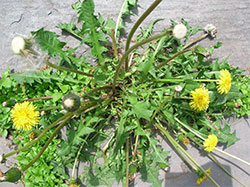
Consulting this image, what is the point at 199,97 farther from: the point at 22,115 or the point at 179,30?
the point at 22,115

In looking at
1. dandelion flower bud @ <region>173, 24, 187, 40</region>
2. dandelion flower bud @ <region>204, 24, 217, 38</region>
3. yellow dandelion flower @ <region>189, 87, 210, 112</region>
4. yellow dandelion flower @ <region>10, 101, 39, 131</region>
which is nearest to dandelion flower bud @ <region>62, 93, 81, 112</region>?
yellow dandelion flower @ <region>10, 101, 39, 131</region>

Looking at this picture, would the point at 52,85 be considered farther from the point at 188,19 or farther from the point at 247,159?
the point at 247,159

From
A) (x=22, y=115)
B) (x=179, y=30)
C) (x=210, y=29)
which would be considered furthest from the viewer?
(x=210, y=29)

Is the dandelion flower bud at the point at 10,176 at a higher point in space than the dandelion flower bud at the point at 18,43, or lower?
lower

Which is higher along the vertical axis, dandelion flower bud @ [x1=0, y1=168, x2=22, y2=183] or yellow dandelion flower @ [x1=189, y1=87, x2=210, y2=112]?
dandelion flower bud @ [x1=0, y1=168, x2=22, y2=183]

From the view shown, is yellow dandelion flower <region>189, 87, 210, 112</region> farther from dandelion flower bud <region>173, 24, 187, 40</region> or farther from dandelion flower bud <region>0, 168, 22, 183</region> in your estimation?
dandelion flower bud <region>0, 168, 22, 183</region>

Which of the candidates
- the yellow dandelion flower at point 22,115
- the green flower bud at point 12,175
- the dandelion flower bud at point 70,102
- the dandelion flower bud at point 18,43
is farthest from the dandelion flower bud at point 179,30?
the green flower bud at point 12,175

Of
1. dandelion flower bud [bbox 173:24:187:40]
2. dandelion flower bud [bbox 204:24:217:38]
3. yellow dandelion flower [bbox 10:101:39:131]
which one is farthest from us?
dandelion flower bud [bbox 204:24:217:38]

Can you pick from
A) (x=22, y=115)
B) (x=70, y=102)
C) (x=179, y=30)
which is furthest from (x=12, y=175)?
(x=179, y=30)

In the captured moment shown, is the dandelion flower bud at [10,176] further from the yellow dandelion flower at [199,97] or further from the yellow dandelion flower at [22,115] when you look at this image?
the yellow dandelion flower at [199,97]

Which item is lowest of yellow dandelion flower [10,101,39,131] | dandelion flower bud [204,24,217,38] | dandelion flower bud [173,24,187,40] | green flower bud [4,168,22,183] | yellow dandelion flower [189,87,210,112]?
yellow dandelion flower [189,87,210,112]

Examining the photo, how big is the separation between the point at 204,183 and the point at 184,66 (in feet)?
3.67

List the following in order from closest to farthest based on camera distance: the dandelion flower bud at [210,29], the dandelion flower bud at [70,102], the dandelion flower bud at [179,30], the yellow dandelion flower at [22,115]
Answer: the dandelion flower bud at [179,30] → the dandelion flower bud at [70,102] → the yellow dandelion flower at [22,115] → the dandelion flower bud at [210,29]

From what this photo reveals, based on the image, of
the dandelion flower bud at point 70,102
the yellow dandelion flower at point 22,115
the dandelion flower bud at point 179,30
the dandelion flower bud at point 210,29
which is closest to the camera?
the dandelion flower bud at point 179,30
